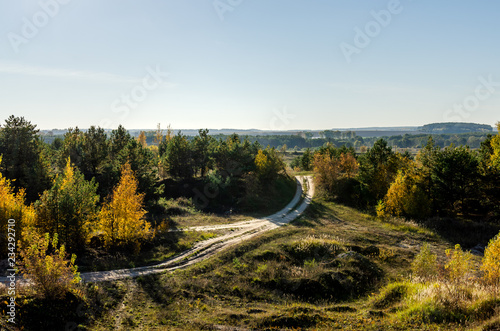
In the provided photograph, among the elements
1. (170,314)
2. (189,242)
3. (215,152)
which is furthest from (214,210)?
(170,314)

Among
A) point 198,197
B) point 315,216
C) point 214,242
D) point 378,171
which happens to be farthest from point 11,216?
point 378,171

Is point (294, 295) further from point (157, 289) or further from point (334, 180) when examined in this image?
point (334, 180)

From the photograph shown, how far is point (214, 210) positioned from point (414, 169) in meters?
38.0

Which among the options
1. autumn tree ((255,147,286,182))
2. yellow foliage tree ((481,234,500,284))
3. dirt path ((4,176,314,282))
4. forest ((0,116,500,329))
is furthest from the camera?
autumn tree ((255,147,286,182))

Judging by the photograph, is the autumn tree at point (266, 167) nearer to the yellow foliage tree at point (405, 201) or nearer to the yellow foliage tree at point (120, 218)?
the yellow foliage tree at point (405, 201)

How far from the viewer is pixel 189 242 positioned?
3297 centimetres

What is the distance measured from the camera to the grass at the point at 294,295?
51.0 feet

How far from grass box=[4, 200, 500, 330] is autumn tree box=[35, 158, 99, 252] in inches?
370

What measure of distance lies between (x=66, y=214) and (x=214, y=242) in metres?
15.5

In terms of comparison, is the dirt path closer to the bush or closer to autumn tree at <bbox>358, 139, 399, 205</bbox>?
autumn tree at <bbox>358, 139, 399, 205</bbox>

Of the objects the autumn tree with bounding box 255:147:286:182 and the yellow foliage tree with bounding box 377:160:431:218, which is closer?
the yellow foliage tree with bounding box 377:160:431:218

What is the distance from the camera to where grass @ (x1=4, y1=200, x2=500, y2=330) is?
15.5 m

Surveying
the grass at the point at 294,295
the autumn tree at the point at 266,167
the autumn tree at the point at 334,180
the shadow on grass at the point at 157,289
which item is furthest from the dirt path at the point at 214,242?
the autumn tree at the point at 266,167

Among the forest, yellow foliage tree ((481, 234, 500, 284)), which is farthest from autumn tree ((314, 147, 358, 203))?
yellow foliage tree ((481, 234, 500, 284))
